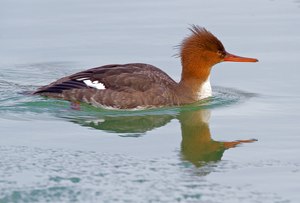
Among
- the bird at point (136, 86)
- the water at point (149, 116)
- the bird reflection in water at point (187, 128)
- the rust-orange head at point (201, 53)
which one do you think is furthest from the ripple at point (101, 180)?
the rust-orange head at point (201, 53)

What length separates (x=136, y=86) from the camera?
1054 cm

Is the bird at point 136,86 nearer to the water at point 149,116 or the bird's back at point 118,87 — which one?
the bird's back at point 118,87

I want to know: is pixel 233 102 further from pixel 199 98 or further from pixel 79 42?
pixel 79 42

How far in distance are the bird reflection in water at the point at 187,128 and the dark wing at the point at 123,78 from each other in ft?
1.80

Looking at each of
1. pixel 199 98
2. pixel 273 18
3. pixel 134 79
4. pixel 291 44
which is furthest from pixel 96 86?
pixel 273 18

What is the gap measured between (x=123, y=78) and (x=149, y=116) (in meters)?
0.69

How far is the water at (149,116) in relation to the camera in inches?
291

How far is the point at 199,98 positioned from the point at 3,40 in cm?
337

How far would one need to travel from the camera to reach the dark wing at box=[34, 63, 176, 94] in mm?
10523

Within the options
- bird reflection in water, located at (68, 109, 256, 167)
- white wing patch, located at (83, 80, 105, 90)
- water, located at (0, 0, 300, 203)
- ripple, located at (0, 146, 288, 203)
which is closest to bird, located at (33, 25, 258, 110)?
white wing patch, located at (83, 80, 105, 90)

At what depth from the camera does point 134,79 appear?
1053 centimetres

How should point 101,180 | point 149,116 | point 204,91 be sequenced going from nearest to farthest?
1. point 101,180
2. point 149,116
3. point 204,91

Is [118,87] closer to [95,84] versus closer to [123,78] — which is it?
[123,78]

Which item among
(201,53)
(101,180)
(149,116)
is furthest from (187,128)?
(101,180)
